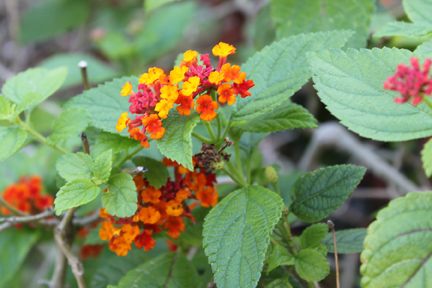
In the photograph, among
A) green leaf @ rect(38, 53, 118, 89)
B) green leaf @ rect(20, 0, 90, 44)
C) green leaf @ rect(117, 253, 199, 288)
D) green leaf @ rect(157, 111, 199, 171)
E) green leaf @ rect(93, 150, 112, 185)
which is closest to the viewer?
green leaf @ rect(157, 111, 199, 171)

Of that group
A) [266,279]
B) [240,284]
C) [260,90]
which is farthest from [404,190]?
[240,284]

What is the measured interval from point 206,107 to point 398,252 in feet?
1.81

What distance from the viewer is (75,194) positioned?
111cm

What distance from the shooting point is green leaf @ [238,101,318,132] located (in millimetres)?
1205

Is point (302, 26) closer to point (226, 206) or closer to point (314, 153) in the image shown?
point (314, 153)

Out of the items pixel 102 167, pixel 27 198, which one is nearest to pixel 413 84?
pixel 102 167

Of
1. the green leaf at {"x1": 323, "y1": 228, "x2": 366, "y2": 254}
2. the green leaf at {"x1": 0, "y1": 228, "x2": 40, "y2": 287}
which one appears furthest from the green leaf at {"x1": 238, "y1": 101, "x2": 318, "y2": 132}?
the green leaf at {"x1": 0, "y1": 228, "x2": 40, "y2": 287}

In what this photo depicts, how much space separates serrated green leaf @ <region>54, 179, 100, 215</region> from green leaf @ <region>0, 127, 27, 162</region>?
0.70 feet

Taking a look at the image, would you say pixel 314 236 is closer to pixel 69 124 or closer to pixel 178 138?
pixel 178 138

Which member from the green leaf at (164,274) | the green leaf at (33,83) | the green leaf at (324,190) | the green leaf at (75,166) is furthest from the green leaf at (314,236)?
the green leaf at (33,83)

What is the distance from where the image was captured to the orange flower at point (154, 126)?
1.06 metres

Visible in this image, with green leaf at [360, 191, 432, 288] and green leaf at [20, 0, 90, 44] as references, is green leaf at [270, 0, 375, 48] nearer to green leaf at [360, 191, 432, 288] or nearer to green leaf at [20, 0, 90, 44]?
green leaf at [360, 191, 432, 288]

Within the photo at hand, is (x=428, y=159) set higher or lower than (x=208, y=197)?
higher

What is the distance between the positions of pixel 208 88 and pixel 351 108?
36cm
